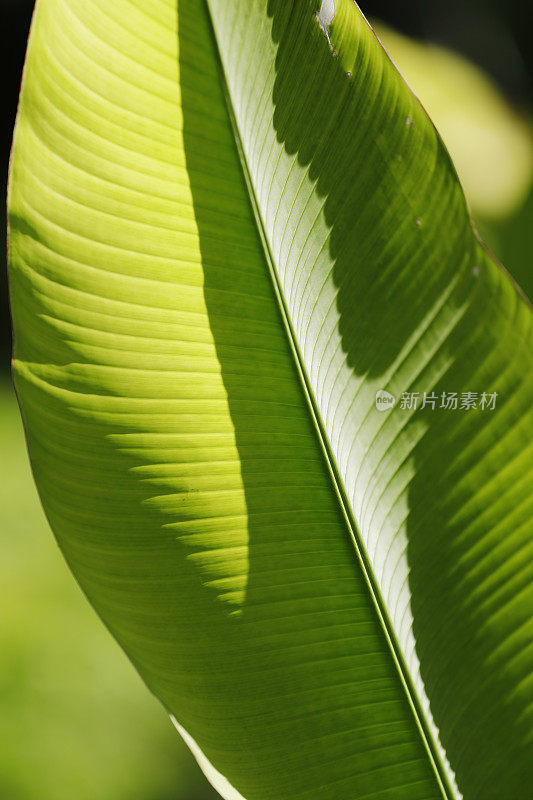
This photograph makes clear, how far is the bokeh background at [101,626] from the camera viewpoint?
3.92ft

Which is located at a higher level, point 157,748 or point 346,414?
point 346,414

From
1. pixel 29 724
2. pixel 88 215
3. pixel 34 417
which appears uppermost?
pixel 88 215

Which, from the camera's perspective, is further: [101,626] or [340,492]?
[101,626]

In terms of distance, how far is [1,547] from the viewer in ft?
4.66

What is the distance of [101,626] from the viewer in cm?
137

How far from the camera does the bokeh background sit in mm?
1194

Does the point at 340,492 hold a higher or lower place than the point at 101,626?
higher

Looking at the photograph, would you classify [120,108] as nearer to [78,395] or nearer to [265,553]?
[78,395]

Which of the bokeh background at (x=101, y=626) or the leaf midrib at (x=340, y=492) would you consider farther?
the bokeh background at (x=101, y=626)

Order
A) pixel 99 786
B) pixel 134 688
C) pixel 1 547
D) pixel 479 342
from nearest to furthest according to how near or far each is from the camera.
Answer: pixel 479 342 < pixel 99 786 < pixel 134 688 < pixel 1 547

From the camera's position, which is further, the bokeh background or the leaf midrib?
the bokeh background

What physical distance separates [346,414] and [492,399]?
3.5 inches

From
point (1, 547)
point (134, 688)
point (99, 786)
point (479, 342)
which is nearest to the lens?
point (479, 342)

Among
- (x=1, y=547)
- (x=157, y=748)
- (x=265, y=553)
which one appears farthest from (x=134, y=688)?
(x=265, y=553)
